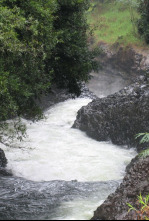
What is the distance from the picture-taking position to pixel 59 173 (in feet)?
38.3

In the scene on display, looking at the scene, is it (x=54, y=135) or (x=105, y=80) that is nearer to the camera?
(x=54, y=135)

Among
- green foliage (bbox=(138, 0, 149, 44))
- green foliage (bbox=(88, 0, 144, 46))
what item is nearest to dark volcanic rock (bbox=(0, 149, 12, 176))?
green foliage (bbox=(138, 0, 149, 44))

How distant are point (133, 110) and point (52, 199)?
7699 millimetres

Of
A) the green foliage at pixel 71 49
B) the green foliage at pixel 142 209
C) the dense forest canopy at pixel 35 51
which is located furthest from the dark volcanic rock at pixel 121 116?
the green foliage at pixel 142 209

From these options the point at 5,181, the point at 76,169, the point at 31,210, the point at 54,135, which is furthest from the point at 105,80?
the point at 31,210

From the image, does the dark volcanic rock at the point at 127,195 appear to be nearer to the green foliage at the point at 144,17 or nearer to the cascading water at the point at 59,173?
the cascading water at the point at 59,173

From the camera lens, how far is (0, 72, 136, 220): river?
7364 mm

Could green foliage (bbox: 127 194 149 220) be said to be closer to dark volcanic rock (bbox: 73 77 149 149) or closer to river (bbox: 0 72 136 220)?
river (bbox: 0 72 136 220)

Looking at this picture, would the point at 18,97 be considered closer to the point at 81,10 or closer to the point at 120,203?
the point at 120,203

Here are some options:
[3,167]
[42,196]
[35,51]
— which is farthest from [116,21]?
[42,196]

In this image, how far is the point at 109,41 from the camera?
127ft

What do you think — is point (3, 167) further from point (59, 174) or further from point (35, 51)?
point (35, 51)

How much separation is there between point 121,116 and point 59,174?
191 inches

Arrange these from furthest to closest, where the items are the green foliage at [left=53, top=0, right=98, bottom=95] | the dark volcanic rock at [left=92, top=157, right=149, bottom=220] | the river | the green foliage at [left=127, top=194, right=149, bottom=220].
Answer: the green foliage at [left=53, top=0, right=98, bottom=95] → the river → the dark volcanic rock at [left=92, top=157, right=149, bottom=220] → the green foliage at [left=127, top=194, right=149, bottom=220]
